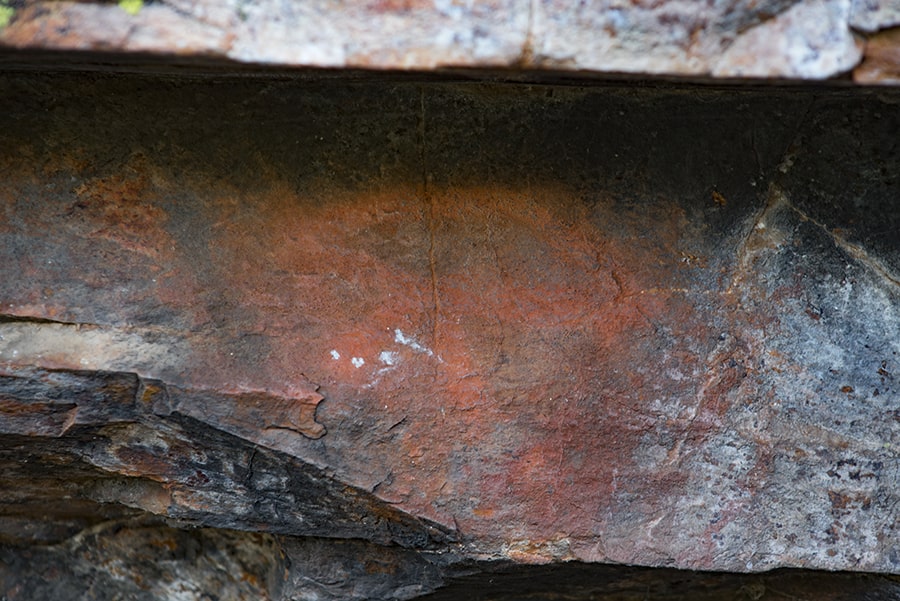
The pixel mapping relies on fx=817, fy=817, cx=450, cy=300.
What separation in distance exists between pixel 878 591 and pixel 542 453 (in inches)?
28.4

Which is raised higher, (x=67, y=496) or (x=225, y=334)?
(x=225, y=334)

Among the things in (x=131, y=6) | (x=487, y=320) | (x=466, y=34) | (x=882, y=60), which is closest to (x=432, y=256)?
(x=487, y=320)

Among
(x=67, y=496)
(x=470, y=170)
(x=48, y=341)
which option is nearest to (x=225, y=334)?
(x=48, y=341)

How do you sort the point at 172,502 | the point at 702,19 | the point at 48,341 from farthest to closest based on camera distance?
the point at 172,502, the point at 48,341, the point at 702,19

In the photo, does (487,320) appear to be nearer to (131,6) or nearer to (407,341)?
(407,341)

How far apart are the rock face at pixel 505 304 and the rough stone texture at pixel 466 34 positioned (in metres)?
0.38

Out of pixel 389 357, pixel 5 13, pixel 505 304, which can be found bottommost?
pixel 389 357

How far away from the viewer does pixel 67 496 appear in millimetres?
1724

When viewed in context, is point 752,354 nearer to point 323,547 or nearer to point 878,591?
point 878,591

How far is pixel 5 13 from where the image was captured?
39.5 inches

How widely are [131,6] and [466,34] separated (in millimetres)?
407

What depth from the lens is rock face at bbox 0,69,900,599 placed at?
1385 millimetres

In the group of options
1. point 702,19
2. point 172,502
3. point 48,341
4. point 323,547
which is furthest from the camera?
point 323,547

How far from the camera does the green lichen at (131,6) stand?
39.0 inches
